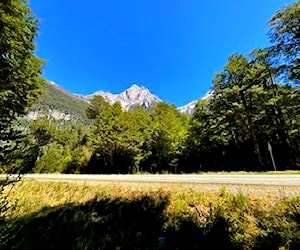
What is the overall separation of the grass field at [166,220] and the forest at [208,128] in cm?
302

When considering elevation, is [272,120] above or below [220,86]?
below

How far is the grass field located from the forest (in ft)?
9.91

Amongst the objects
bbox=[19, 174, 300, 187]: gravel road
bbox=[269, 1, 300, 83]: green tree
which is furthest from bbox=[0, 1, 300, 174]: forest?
bbox=[19, 174, 300, 187]: gravel road

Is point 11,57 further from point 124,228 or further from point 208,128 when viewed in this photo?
point 208,128

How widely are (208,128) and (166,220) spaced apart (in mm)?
19238

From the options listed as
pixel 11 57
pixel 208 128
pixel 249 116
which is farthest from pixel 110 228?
pixel 208 128

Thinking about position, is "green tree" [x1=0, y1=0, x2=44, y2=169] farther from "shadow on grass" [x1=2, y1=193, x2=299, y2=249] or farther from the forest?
"shadow on grass" [x1=2, y1=193, x2=299, y2=249]

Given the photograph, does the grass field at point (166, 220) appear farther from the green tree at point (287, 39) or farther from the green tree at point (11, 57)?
the green tree at point (287, 39)

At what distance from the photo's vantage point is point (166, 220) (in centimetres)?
761

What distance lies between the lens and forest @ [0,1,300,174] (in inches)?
350

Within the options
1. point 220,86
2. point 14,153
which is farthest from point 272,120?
point 14,153

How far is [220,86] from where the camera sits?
23.3 m

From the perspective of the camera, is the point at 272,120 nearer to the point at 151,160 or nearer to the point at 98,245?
the point at 151,160

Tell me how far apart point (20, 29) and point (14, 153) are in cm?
644
